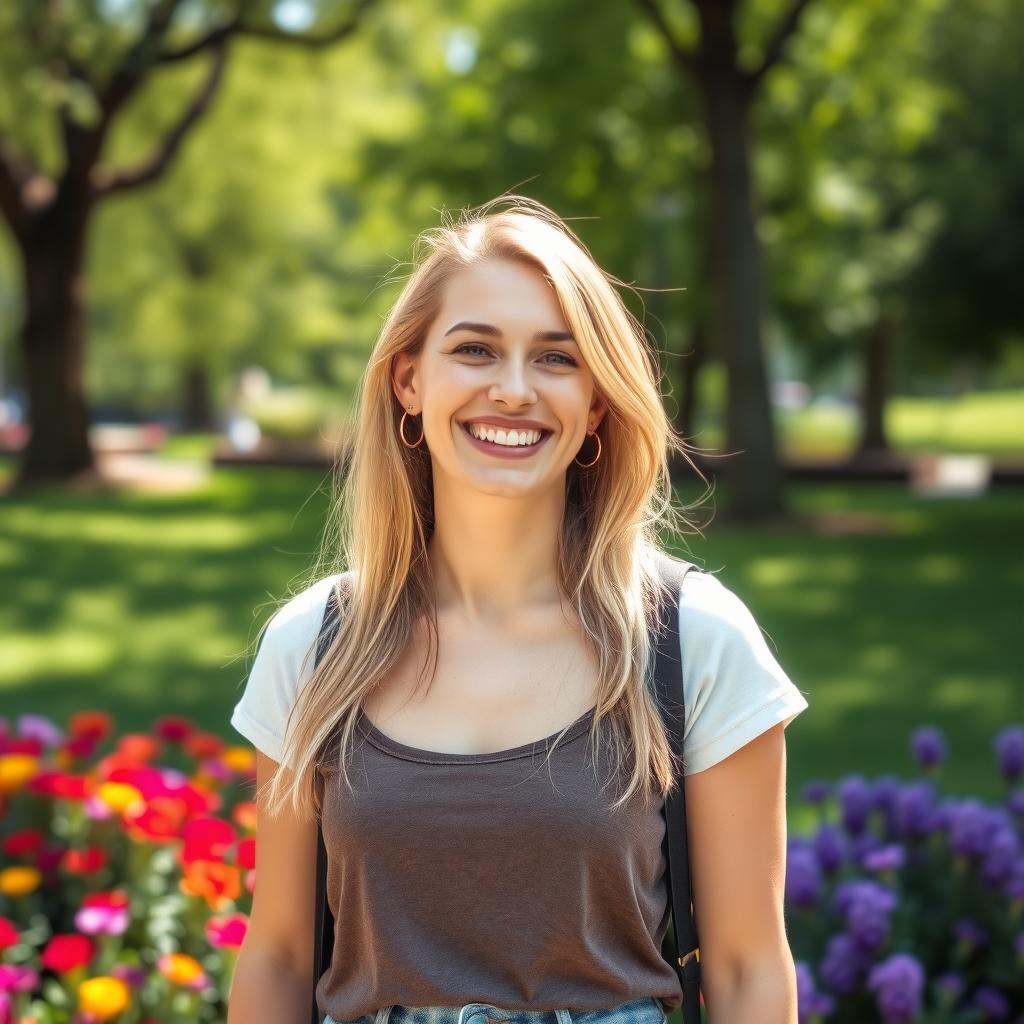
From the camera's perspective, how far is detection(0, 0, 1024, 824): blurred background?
1044 cm

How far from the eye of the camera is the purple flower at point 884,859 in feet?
12.3

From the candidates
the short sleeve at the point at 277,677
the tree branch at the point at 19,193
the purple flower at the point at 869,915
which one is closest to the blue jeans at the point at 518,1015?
the short sleeve at the point at 277,677

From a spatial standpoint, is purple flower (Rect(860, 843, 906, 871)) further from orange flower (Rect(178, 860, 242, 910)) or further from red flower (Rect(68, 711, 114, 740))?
red flower (Rect(68, 711, 114, 740))

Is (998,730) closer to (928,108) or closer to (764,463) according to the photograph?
(764,463)

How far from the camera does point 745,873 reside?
2.16 metres

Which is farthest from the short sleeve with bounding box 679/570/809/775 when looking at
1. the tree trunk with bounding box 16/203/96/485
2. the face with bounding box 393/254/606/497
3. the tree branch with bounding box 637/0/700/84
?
the tree trunk with bounding box 16/203/96/485

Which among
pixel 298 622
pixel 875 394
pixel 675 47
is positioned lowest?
pixel 875 394

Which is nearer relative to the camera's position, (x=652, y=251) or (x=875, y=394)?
(x=652, y=251)

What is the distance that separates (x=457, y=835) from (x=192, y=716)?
20.7ft

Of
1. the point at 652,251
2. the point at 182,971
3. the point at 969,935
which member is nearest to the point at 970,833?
the point at 969,935

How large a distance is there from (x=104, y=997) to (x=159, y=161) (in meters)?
19.6

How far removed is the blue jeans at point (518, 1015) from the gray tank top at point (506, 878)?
0.03 feet

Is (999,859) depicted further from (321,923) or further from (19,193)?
(19,193)

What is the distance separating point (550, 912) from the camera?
212 cm
